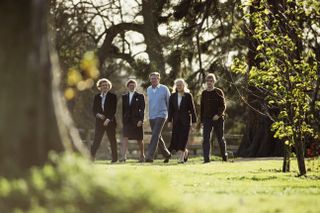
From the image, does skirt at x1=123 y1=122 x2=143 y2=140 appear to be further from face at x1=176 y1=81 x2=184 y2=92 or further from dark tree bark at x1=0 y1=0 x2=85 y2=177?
dark tree bark at x1=0 y1=0 x2=85 y2=177

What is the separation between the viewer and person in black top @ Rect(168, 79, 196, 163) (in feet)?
59.5

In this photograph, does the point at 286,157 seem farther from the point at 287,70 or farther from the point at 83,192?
the point at 83,192

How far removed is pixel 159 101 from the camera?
17.9 metres

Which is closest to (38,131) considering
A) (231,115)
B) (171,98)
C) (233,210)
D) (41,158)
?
(41,158)

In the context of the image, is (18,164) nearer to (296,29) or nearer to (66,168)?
(66,168)

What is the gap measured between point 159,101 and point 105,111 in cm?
165

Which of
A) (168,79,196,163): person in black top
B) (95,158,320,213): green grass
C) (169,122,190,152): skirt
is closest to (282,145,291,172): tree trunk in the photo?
(95,158,320,213): green grass

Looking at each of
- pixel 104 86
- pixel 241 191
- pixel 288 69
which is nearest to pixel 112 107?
pixel 104 86

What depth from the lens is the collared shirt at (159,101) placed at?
1791cm

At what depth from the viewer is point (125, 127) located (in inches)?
765

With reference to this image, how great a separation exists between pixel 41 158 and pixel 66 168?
2.05 ft

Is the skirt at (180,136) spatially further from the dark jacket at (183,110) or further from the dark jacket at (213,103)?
the dark jacket at (213,103)

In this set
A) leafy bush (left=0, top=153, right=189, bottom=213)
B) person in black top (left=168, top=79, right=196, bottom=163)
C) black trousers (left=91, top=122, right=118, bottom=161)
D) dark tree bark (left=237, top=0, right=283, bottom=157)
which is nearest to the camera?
leafy bush (left=0, top=153, right=189, bottom=213)

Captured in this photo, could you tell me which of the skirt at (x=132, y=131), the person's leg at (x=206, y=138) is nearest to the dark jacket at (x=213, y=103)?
the person's leg at (x=206, y=138)
